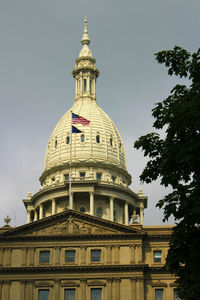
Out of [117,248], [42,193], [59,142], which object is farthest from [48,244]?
[59,142]

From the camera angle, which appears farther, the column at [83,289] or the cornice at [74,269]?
the cornice at [74,269]

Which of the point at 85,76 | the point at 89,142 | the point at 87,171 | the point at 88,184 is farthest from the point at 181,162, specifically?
the point at 85,76

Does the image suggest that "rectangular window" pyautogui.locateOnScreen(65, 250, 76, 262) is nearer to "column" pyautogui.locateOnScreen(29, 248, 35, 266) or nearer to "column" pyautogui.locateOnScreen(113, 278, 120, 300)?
"column" pyautogui.locateOnScreen(29, 248, 35, 266)

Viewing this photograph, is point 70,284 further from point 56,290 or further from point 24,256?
point 24,256

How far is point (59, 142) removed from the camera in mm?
104188

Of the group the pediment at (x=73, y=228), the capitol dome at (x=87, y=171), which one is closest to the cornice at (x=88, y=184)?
the capitol dome at (x=87, y=171)

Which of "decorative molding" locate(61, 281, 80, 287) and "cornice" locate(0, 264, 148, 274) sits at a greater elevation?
"cornice" locate(0, 264, 148, 274)

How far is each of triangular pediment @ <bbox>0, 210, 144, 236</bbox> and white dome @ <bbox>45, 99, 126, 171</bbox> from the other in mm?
28529

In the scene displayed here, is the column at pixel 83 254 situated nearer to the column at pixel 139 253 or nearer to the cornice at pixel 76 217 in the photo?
the cornice at pixel 76 217

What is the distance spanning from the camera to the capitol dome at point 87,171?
9338cm

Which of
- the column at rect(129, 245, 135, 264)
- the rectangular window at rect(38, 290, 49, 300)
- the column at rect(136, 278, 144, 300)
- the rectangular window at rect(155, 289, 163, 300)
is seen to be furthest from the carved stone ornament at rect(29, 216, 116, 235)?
the rectangular window at rect(155, 289, 163, 300)

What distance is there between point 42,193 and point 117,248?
2991cm

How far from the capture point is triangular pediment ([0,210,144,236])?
69625mm

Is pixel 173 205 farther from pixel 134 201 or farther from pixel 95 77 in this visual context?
pixel 95 77
